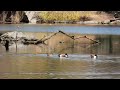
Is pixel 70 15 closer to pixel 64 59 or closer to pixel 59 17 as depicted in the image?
pixel 59 17

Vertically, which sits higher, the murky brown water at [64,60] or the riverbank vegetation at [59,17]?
the riverbank vegetation at [59,17]

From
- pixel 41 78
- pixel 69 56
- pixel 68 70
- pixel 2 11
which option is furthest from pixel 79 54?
pixel 2 11


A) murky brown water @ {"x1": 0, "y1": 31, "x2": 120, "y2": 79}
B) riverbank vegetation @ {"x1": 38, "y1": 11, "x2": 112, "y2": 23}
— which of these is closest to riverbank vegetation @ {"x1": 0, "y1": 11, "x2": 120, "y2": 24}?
riverbank vegetation @ {"x1": 38, "y1": 11, "x2": 112, "y2": 23}

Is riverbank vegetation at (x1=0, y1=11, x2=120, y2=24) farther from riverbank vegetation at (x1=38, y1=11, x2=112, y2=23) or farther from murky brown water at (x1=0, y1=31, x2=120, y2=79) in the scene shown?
murky brown water at (x1=0, y1=31, x2=120, y2=79)

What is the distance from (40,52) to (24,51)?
21 centimetres

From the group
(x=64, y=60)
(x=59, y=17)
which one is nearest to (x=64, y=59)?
(x=64, y=60)

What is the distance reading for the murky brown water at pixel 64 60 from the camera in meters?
3.95

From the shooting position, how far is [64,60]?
4293 mm

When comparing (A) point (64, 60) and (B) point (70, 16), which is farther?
(A) point (64, 60)

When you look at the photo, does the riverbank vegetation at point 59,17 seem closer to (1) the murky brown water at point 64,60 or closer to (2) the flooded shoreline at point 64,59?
(2) the flooded shoreline at point 64,59

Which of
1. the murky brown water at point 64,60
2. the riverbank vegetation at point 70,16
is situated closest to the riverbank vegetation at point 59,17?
the riverbank vegetation at point 70,16

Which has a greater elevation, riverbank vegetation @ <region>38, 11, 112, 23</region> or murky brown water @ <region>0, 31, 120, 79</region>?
riverbank vegetation @ <region>38, 11, 112, 23</region>

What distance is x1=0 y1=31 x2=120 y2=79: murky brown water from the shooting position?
3949mm
